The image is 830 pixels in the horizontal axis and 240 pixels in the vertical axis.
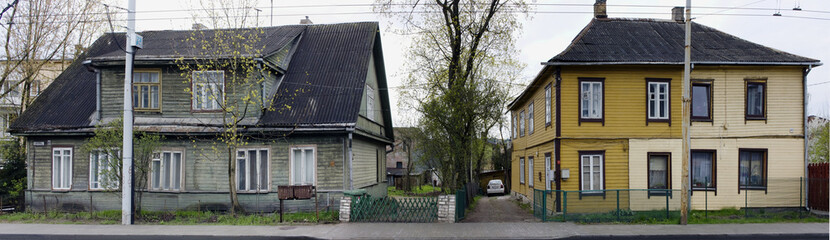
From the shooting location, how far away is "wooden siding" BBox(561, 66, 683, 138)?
17547mm

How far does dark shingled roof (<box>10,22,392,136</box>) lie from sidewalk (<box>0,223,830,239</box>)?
4.60 meters

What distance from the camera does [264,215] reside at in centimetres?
1748

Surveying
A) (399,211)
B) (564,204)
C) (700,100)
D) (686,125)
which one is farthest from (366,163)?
(700,100)

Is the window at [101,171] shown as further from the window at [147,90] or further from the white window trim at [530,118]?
the white window trim at [530,118]

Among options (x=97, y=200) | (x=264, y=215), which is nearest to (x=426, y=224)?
(x=264, y=215)

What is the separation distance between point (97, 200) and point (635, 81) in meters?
19.4

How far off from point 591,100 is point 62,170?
19.1 meters

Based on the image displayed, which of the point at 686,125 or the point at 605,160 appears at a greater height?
the point at 686,125

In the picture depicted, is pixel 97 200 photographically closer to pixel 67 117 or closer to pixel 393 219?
pixel 67 117

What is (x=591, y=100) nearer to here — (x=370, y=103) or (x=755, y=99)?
(x=755, y=99)

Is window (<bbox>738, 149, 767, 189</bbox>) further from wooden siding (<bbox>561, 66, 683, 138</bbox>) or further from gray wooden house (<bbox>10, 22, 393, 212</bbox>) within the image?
gray wooden house (<bbox>10, 22, 393, 212</bbox>)

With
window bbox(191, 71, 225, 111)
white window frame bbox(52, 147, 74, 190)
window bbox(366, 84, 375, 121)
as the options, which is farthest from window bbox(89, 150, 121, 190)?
window bbox(366, 84, 375, 121)

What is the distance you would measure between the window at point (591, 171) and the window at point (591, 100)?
4.06 ft

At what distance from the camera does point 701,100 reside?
18000 mm
